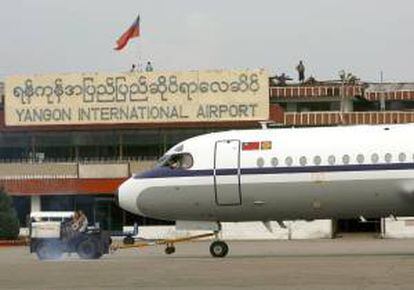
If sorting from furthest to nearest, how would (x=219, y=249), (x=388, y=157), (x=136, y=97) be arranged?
(x=136, y=97) < (x=219, y=249) < (x=388, y=157)

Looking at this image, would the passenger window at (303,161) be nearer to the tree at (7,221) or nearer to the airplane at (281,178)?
the airplane at (281,178)

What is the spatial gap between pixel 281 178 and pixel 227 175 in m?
1.43

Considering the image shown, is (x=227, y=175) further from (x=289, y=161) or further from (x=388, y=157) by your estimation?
(x=388, y=157)

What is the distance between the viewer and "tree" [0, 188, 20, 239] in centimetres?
4866

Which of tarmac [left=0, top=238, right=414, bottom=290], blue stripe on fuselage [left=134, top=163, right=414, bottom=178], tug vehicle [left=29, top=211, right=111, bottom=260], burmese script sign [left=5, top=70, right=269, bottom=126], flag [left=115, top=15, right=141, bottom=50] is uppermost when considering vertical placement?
flag [left=115, top=15, right=141, bottom=50]

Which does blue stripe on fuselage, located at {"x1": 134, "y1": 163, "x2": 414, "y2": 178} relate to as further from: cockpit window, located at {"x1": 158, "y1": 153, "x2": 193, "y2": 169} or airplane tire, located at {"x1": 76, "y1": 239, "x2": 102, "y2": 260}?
airplane tire, located at {"x1": 76, "y1": 239, "x2": 102, "y2": 260}

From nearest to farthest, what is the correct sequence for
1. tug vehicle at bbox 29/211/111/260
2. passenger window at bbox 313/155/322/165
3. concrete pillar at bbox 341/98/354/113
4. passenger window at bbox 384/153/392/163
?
passenger window at bbox 384/153/392/163
passenger window at bbox 313/155/322/165
tug vehicle at bbox 29/211/111/260
concrete pillar at bbox 341/98/354/113

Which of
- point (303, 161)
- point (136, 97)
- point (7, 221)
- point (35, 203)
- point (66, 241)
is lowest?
point (66, 241)

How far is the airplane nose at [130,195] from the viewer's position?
26.5m

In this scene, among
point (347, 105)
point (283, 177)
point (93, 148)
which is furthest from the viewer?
point (347, 105)

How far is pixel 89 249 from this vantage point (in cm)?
2819

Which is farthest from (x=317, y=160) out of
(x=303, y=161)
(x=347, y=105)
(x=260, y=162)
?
(x=347, y=105)

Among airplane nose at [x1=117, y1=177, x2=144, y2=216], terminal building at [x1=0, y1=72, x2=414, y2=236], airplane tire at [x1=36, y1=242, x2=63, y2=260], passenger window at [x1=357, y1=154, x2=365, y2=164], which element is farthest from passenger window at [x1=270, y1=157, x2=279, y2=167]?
terminal building at [x1=0, y1=72, x2=414, y2=236]

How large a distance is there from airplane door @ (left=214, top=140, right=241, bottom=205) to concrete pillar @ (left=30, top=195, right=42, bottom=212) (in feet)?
105
